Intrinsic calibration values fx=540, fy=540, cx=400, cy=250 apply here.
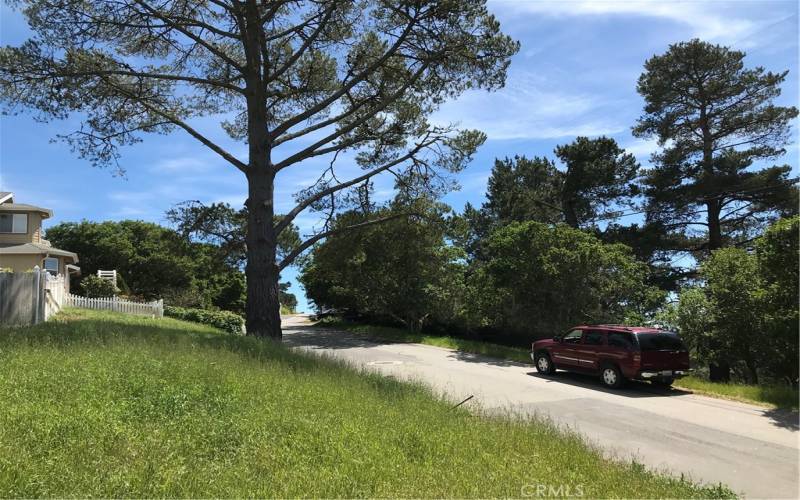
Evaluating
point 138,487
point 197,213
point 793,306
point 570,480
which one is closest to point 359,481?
point 138,487

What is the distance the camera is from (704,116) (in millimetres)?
30594

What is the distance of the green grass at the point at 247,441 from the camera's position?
4.09m

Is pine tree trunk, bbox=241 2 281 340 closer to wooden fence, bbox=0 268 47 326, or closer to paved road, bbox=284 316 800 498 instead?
paved road, bbox=284 316 800 498

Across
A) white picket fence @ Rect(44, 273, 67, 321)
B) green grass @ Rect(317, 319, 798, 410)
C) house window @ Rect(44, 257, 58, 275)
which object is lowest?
green grass @ Rect(317, 319, 798, 410)

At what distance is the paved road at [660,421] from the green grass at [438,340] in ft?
10.9

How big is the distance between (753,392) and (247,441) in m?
13.6

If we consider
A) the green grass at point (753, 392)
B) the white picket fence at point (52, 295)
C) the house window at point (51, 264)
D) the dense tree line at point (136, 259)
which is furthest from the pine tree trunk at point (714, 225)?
the house window at point (51, 264)

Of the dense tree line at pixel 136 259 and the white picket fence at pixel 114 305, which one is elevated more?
the dense tree line at pixel 136 259

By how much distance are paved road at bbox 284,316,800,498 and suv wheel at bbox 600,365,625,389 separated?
0.35 m

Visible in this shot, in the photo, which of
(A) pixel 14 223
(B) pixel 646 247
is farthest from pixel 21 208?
(B) pixel 646 247

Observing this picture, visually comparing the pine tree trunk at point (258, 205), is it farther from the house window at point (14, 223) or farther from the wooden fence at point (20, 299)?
the house window at point (14, 223)

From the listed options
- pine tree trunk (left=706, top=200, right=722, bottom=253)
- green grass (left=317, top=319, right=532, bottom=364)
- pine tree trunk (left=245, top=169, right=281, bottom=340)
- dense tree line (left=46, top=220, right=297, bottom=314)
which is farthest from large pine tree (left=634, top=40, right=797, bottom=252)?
dense tree line (left=46, top=220, right=297, bottom=314)

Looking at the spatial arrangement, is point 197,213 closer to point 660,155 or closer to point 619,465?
point 619,465

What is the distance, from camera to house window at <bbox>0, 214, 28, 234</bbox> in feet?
115
